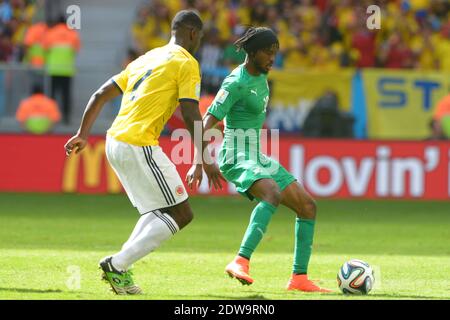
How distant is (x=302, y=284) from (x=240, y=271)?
25.8 inches

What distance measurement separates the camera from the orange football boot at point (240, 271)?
8.56 meters

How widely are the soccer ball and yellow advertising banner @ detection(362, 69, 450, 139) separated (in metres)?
12.0

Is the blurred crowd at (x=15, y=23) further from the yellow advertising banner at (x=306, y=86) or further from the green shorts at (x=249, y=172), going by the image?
the green shorts at (x=249, y=172)

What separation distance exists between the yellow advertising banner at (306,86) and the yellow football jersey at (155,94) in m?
12.5

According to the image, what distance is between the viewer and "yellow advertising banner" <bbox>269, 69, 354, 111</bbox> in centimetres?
2100

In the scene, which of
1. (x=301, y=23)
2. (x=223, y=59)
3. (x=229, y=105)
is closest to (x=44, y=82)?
(x=223, y=59)

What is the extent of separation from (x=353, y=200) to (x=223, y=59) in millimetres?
4841

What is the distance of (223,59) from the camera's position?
22.0 meters

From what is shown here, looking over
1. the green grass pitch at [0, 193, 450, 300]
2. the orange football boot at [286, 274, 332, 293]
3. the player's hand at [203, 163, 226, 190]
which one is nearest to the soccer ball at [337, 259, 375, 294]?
the green grass pitch at [0, 193, 450, 300]

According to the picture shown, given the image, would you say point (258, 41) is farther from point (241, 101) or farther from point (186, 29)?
point (186, 29)

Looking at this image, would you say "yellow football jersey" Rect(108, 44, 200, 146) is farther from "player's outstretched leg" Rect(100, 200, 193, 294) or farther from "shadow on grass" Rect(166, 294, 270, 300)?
"shadow on grass" Rect(166, 294, 270, 300)

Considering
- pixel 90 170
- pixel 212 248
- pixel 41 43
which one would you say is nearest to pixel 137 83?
pixel 212 248

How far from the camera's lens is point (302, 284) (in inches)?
355

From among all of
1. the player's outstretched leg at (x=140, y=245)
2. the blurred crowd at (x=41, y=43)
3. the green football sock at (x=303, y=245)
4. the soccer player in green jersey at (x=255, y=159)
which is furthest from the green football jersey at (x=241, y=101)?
the blurred crowd at (x=41, y=43)
